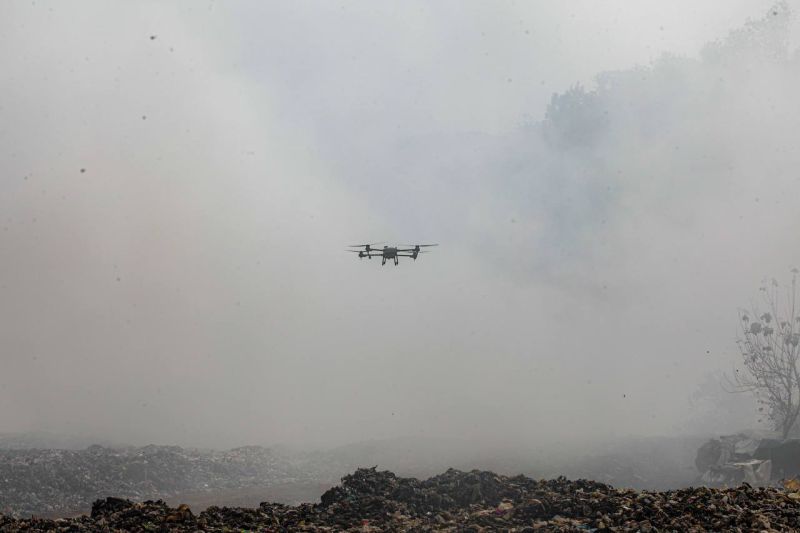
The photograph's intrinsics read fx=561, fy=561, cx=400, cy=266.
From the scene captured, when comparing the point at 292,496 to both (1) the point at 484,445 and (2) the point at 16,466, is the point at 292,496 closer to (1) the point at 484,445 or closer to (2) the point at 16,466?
(2) the point at 16,466

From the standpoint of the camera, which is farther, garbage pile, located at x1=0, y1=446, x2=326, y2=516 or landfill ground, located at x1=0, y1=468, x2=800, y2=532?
garbage pile, located at x1=0, y1=446, x2=326, y2=516

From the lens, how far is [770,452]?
23875 millimetres

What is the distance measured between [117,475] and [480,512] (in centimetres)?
1855

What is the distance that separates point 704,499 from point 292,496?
15.6 metres

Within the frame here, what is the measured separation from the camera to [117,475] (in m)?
24.2

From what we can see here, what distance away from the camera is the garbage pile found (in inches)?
831

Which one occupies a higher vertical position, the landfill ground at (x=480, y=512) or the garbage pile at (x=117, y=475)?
the landfill ground at (x=480, y=512)

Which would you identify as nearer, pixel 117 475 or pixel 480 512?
pixel 480 512

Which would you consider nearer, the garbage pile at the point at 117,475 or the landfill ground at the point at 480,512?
the landfill ground at the point at 480,512

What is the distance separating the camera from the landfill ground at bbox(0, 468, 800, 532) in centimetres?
1051

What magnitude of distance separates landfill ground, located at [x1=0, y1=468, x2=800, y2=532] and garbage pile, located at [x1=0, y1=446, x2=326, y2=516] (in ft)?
35.2

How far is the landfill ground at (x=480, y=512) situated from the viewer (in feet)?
34.5

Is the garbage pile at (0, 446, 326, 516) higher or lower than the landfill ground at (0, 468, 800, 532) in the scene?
lower

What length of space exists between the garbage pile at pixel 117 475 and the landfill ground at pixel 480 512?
1073 cm
